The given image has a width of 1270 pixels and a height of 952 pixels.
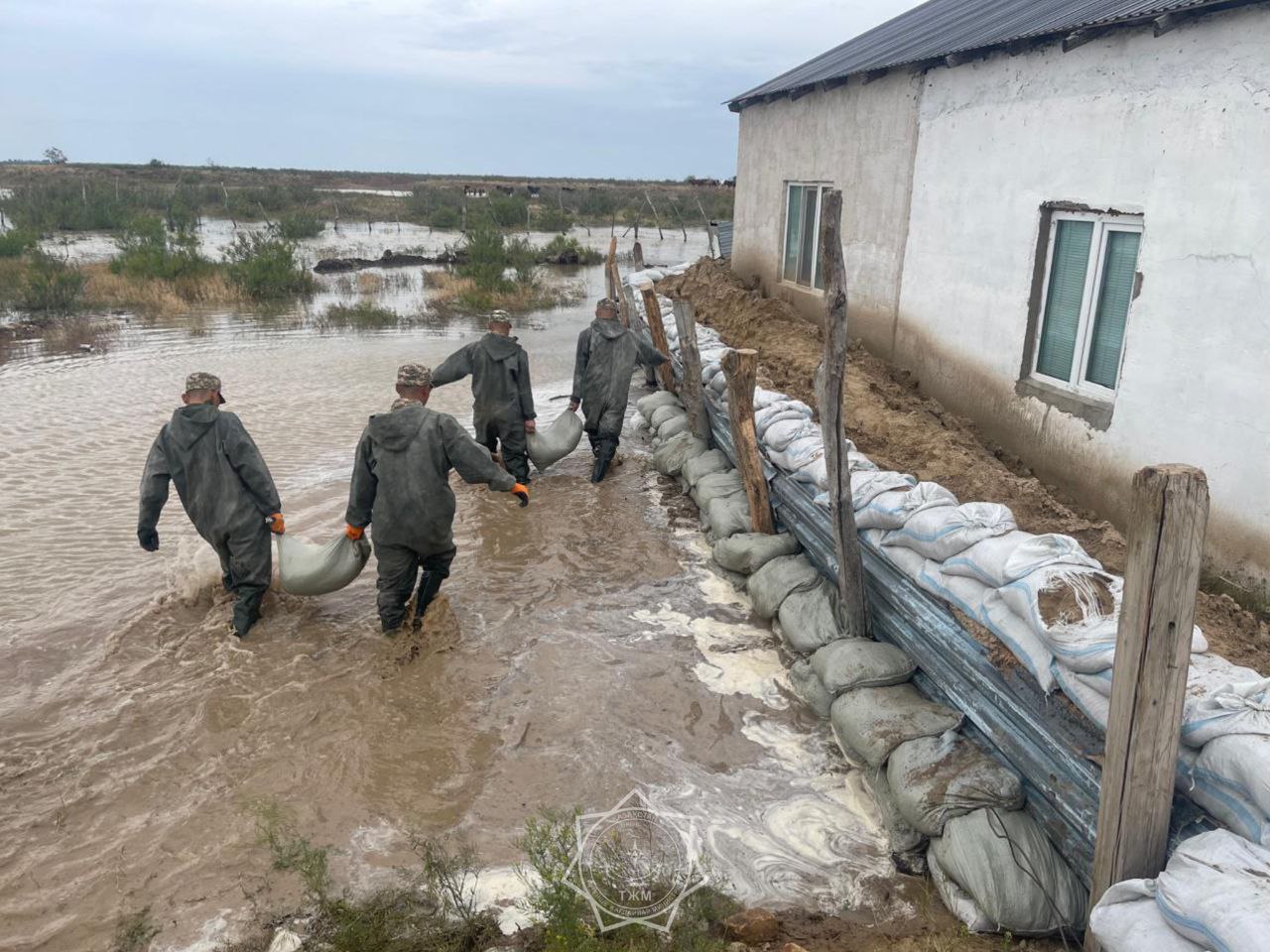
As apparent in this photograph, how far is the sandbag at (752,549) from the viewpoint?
5426 mm

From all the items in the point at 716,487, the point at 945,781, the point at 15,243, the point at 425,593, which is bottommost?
the point at 425,593

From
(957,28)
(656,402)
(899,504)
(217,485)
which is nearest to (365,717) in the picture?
(217,485)

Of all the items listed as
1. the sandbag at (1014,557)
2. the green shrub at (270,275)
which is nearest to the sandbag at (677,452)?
the sandbag at (1014,557)

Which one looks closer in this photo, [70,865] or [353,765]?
[70,865]

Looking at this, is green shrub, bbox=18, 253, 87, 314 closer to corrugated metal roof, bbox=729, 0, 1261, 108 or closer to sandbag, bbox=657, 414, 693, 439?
corrugated metal roof, bbox=729, 0, 1261, 108

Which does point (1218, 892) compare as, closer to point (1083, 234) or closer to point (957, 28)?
point (1083, 234)

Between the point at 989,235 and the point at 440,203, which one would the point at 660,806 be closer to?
the point at 989,235

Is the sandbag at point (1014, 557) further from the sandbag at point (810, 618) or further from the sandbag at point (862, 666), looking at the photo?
the sandbag at point (810, 618)

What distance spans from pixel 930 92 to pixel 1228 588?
14.6ft

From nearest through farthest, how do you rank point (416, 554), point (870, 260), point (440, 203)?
point (416, 554), point (870, 260), point (440, 203)

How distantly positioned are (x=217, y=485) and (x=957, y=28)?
7067 mm

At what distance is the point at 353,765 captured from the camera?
12.4 ft

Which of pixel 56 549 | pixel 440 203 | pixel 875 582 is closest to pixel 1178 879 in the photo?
pixel 875 582

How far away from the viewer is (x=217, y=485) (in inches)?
182
